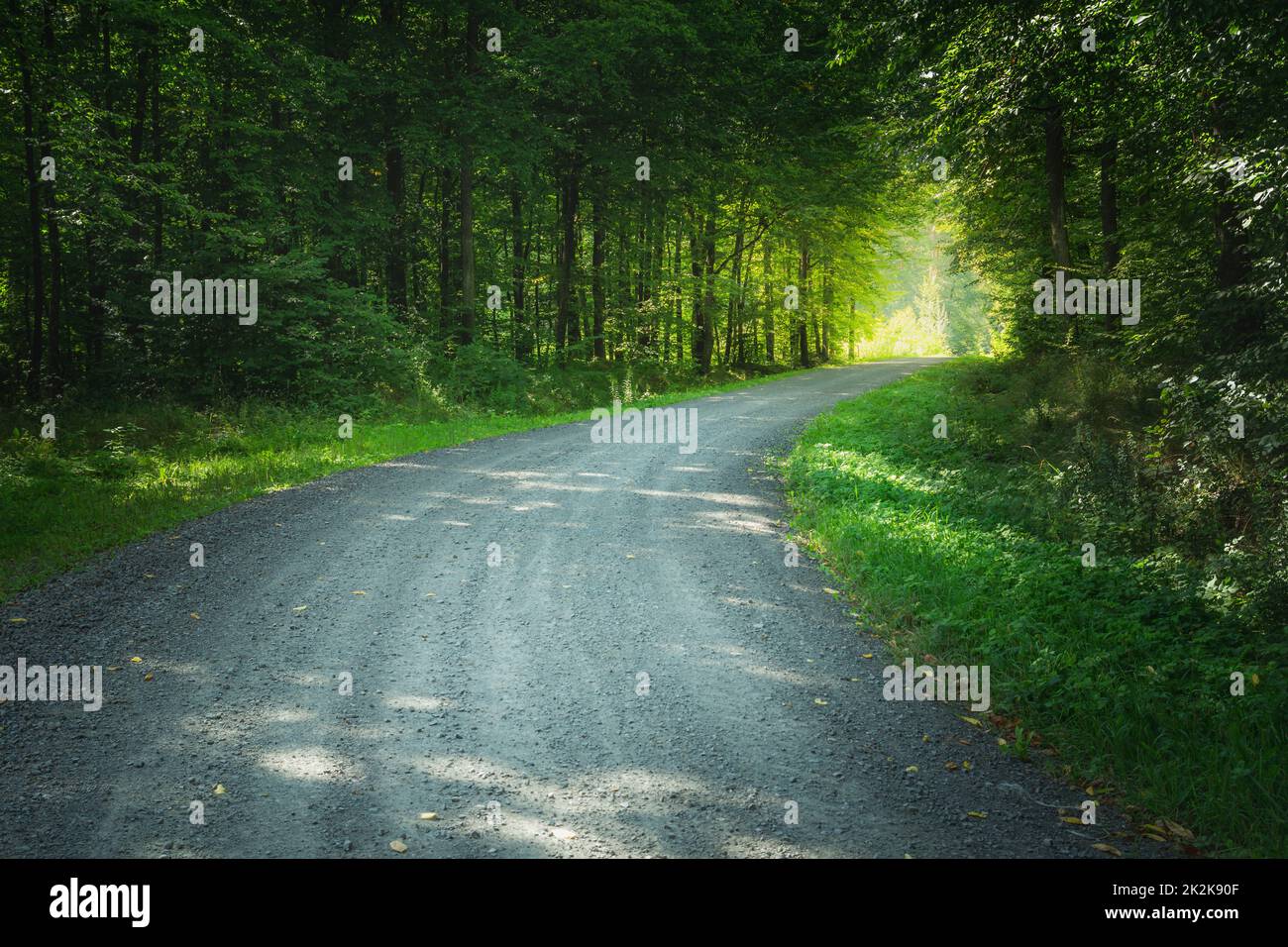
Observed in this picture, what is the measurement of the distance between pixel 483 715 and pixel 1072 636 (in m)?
4.47

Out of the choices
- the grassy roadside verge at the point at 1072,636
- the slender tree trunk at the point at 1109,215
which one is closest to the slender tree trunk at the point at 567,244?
the slender tree trunk at the point at 1109,215

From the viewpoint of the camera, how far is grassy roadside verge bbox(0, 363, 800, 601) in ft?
25.6

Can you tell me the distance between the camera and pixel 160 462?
37.5 feet

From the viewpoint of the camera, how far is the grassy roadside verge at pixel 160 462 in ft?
25.6

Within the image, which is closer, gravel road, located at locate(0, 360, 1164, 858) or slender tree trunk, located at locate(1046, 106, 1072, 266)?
gravel road, located at locate(0, 360, 1164, 858)

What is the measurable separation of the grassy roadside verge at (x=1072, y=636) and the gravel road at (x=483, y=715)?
1.47ft

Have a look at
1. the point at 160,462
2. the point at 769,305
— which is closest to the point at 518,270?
the point at 769,305

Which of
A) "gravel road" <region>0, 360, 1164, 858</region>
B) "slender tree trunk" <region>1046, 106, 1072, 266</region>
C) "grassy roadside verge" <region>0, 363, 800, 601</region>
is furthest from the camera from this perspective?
"slender tree trunk" <region>1046, 106, 1072, 266</region>

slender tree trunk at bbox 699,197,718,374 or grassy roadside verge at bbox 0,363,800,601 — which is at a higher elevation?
slender tree trunk at bbox 699,197,718,374

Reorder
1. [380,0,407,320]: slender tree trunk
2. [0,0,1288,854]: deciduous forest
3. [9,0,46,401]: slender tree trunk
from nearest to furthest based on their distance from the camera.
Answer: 1. [0,0,1288,854]: deciduous forest
2. [9,0,46,401]: slender tree trunk
3. [380,0,407,320]: slender tree trunk

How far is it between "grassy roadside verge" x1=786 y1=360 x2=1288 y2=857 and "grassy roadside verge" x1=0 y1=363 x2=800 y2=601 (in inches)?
302

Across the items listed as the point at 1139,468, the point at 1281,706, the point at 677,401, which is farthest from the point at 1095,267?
the point at 1281,706

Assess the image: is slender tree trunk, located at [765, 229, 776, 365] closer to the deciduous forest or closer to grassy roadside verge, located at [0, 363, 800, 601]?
the deciduous forest

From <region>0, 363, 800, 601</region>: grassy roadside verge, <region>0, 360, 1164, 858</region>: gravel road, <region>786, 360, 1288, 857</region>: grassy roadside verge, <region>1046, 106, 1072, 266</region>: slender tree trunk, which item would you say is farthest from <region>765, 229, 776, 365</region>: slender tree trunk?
<region>0, 360, 1164, 858</region>: gravel road
